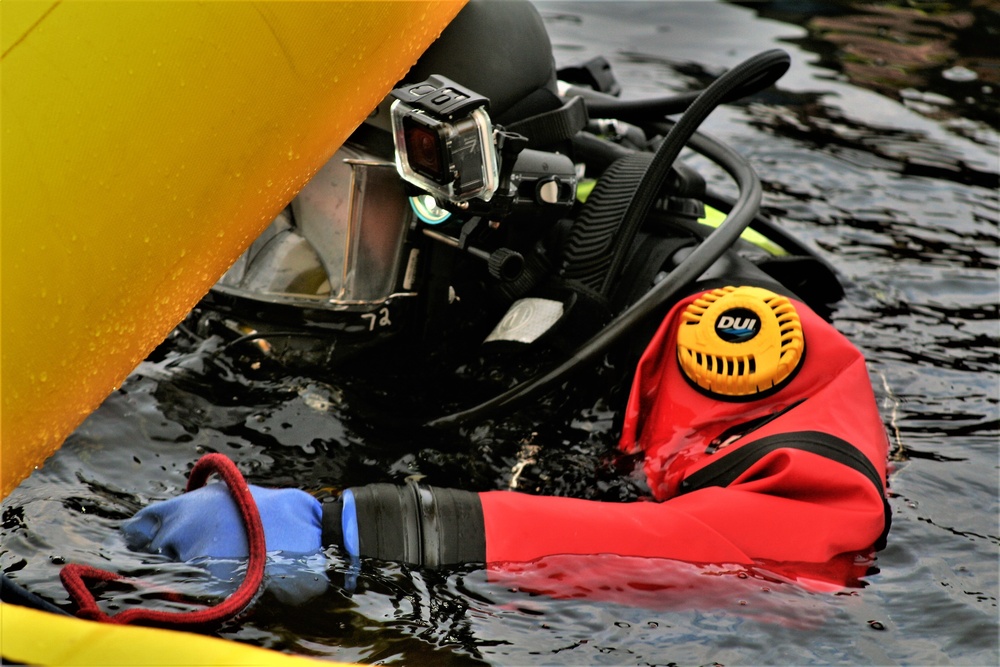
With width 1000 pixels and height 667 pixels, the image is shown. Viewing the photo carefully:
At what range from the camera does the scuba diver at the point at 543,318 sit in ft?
5.55

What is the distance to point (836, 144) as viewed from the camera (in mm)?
4340

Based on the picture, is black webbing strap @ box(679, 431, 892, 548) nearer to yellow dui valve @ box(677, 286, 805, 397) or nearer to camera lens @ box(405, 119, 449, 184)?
yellow dui valve @ box(677, 286, 805, 397)

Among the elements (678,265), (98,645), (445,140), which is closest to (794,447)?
(678,265)

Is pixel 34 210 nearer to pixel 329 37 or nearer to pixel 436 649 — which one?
pixel 329 37

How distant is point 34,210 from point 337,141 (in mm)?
536

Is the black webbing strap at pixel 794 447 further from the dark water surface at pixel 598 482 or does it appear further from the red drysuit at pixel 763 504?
the dark water surface at pixel 598 482

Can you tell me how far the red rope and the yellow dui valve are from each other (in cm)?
85

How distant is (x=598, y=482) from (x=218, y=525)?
0.82 m

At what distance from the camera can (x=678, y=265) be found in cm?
200

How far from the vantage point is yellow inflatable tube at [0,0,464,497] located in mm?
1321

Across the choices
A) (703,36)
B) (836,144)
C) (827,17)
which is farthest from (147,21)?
(827,17)

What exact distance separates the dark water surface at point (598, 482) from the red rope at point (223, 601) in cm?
7

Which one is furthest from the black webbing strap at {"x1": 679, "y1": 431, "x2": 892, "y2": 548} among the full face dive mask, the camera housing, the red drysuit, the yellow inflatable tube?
the yellow inflatable tube

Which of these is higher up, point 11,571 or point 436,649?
point 11,571
